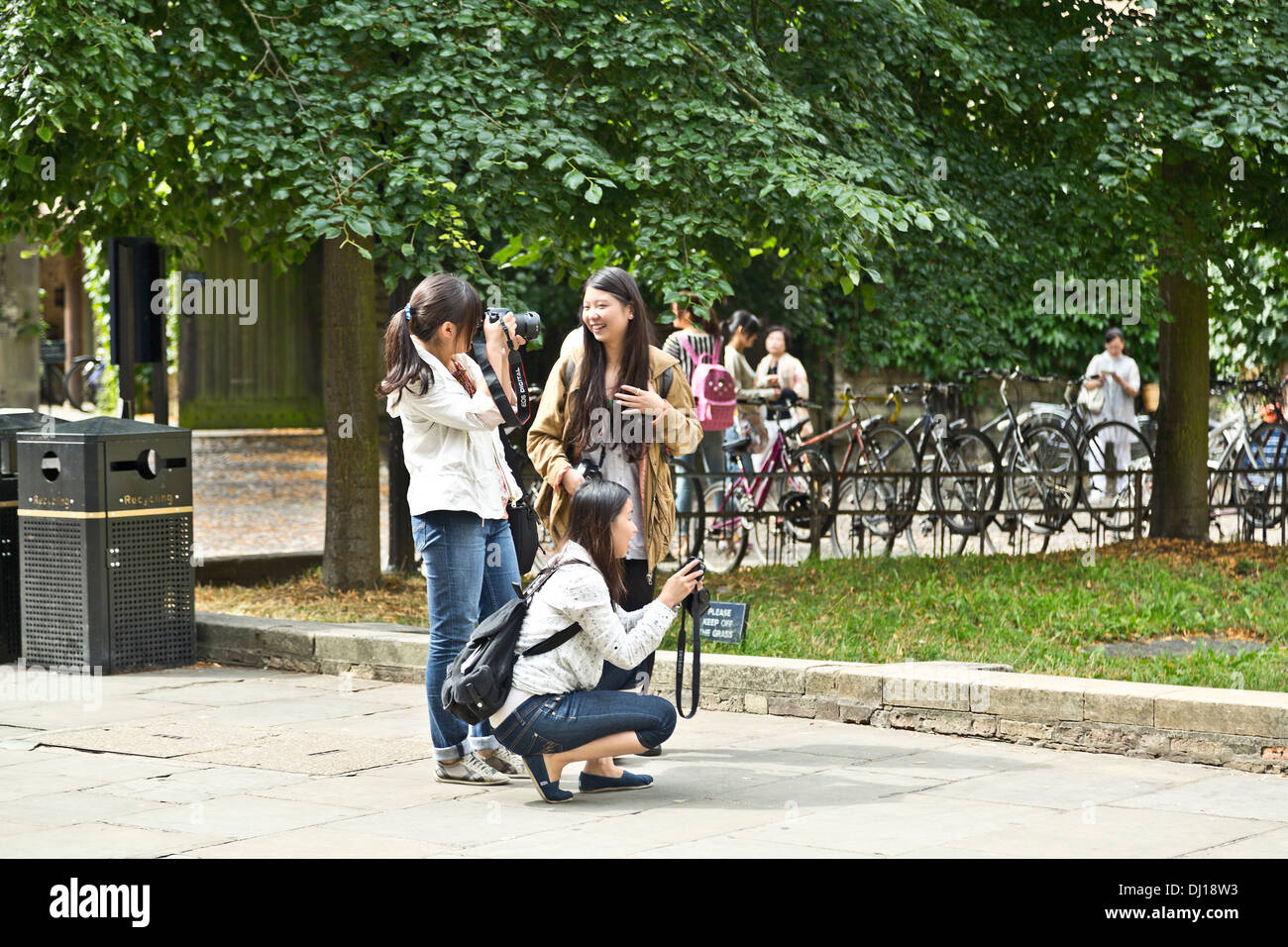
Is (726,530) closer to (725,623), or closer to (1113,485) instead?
(1113,485)

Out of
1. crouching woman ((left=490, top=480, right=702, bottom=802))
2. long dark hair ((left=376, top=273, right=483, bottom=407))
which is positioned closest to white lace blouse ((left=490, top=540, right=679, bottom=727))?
crouching woman ((left=490, top=480, right=702, bottom=802))

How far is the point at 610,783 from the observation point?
595cm

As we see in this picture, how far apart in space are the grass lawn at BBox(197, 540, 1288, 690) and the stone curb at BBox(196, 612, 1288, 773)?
18.6 inches

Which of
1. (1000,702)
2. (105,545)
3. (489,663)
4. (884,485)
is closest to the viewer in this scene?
(489,663)

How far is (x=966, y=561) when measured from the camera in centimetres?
1145

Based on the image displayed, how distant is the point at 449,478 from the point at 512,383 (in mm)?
536

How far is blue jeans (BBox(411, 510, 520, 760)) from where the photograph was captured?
20.0 feet

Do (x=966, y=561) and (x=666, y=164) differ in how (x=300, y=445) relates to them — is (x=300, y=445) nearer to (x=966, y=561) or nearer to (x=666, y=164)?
(x=966, y=561)

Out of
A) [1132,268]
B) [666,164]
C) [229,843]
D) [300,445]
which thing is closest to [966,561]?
[1132,268]

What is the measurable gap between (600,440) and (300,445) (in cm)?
2063

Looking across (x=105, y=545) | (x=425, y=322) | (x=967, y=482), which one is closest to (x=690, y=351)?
(x=967, y=482)

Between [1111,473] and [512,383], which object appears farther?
[1111,473]

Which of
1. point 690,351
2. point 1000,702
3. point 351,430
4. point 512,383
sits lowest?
point 1000,702

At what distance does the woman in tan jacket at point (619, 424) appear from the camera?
246 inches
